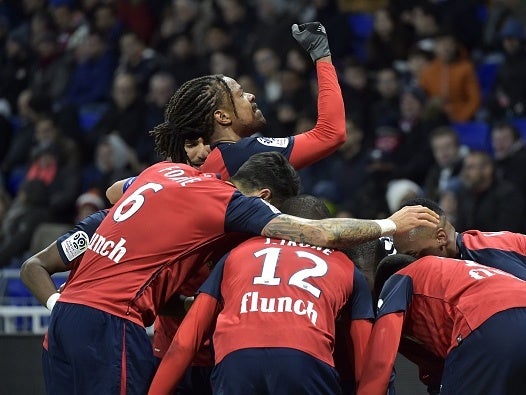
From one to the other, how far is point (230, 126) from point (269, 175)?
1.78 ft

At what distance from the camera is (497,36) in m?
10.7

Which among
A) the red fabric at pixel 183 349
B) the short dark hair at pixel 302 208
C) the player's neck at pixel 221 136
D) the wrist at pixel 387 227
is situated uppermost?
the player's neck at pixel 221 136

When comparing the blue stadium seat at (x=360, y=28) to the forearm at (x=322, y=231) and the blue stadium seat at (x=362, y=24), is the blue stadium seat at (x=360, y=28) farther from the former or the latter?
the forearm at (x=322, y=231)

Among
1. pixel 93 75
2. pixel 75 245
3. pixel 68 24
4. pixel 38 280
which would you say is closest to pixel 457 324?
pixel 75 245

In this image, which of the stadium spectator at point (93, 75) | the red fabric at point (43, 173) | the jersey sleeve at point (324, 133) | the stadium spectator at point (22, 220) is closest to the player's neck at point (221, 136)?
the jersey sleeve at point (324, 133)

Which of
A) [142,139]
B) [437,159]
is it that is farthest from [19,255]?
[437,159]

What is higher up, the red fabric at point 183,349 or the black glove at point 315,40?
the black glove at point 315,40

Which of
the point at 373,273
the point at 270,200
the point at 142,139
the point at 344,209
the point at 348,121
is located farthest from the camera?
the point at 142,139

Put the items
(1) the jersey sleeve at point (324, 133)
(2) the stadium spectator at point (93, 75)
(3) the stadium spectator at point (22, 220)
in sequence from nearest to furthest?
(1) the jersey sleeve at point (324, 133) → (3) the stadium spectator at point (22, 220) → (2) the stadium spectator at point (93, 75)

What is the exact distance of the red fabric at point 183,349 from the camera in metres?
4.19

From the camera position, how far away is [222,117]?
498cm

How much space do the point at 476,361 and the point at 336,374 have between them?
53cm

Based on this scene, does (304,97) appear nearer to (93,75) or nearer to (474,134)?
(474,134)

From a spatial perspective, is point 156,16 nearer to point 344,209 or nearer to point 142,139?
point 142,139
